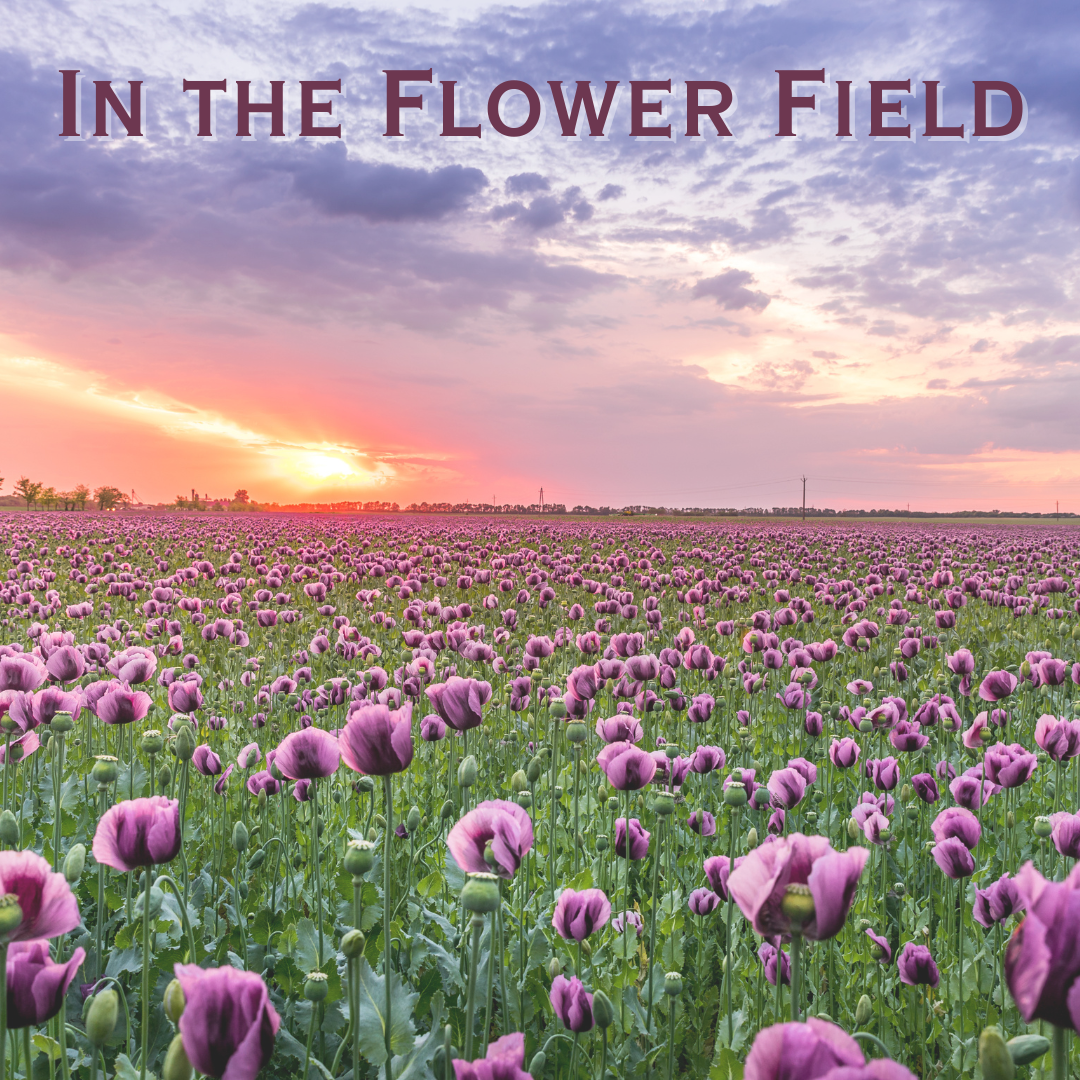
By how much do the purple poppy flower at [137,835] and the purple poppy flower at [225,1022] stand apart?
0.70 meters

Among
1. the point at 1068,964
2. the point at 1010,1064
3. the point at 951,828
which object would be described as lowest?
the point at 951,828

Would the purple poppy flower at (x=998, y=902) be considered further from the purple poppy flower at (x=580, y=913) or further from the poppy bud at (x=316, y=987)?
the poppy bud at (x=316, y=987)

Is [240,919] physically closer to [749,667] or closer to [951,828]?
[951,828]

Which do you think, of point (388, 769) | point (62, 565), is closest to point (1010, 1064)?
point (388, 769)

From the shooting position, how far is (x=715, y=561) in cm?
1612

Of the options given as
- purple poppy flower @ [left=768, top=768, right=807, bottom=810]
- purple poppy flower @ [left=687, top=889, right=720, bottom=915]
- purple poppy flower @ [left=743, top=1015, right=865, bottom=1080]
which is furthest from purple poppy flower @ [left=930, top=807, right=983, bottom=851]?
purple poppy flower @ [left=743, top=1015, right=865, bottom=1080]

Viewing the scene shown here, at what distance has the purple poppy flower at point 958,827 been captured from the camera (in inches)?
96.4

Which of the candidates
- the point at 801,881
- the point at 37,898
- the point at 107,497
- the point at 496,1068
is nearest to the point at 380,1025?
the point at 496,1068

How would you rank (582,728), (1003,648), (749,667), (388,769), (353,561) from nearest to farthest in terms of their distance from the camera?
1. (388,769)
2. (582,728)
3. (749,667)
4. (1003,648)
5. (353,561)

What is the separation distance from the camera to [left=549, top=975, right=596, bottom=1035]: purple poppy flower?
1936 millimetres

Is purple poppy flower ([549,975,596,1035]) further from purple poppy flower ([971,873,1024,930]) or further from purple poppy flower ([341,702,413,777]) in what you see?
purple poppy flower ([971,873,1024,930])

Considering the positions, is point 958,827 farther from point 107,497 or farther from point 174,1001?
point 107,497

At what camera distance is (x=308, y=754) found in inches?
87.4

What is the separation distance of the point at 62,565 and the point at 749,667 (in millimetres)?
13565
